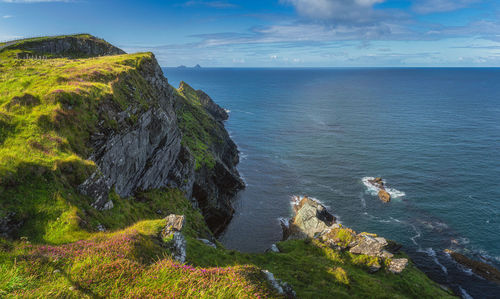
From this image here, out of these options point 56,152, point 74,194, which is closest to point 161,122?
point 56,152

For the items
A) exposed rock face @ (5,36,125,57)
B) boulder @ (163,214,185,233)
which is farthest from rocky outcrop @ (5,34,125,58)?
boulder @ (163,214,185,233)

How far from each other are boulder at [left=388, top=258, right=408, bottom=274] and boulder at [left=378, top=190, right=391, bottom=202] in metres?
28.2

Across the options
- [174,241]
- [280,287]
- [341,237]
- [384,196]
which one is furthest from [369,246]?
[174,241]

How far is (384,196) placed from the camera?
6228 cm

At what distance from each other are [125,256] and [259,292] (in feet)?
19.8

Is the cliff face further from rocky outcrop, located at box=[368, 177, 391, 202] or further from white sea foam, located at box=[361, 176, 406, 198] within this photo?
rocky outcrop, located at box=[368, 177, 391, 202]

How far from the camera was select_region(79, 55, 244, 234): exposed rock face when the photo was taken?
25.8 metres

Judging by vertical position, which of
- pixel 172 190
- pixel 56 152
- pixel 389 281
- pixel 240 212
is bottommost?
pixel 240 212

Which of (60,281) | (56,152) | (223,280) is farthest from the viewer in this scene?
(56,152)

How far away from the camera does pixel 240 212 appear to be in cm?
6088

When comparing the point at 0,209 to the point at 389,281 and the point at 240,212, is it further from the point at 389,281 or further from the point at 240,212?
the point at 240,212

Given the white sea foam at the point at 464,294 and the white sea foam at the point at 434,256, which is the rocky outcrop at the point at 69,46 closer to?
the white sea foam at the point at 434,256

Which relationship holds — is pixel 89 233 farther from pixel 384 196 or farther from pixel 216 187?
pixel 384 196

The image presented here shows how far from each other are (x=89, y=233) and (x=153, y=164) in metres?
23.7
